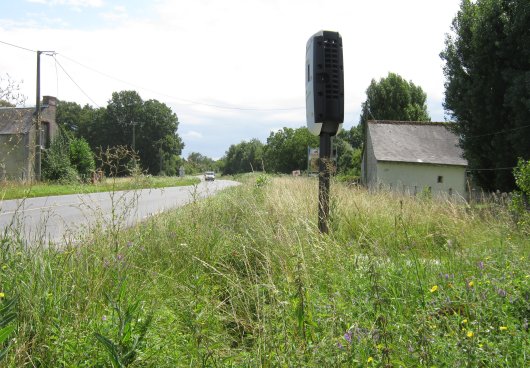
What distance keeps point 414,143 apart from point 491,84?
49.5 ft

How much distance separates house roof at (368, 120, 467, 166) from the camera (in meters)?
33.5

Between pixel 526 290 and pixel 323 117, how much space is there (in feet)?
9.66

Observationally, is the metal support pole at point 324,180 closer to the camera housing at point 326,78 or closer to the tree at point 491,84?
the camera housing at point 326,78

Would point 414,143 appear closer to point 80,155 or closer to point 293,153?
point 293,153

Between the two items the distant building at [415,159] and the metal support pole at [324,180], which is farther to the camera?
the distant building at [415,159]

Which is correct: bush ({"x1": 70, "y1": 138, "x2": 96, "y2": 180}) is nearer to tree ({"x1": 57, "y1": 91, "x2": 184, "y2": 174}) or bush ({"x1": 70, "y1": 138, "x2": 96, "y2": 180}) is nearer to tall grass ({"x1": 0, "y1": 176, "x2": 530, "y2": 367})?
tree ({"x1": 57, "y1": 91, "x2": 184, "y2": 174})

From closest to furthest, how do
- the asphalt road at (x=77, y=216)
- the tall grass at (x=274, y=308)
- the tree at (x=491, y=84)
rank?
the tall grass at (x=274, y=308) < the asphalt road at (x=77, y=216) < the tree at (x=491, y=84)

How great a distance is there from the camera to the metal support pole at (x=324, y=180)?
17.8ft

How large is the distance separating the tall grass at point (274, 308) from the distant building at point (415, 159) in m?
28.5

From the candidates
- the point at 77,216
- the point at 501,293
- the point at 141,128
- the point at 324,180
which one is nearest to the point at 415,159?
the point at 77,216

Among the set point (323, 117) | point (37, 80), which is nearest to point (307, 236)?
point (323, 117)

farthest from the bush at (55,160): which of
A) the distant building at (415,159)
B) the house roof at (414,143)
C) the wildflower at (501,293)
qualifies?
the wildflower at (501,293)

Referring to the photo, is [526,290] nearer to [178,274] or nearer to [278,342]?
[278,342]

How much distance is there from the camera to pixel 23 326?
2.71 m
